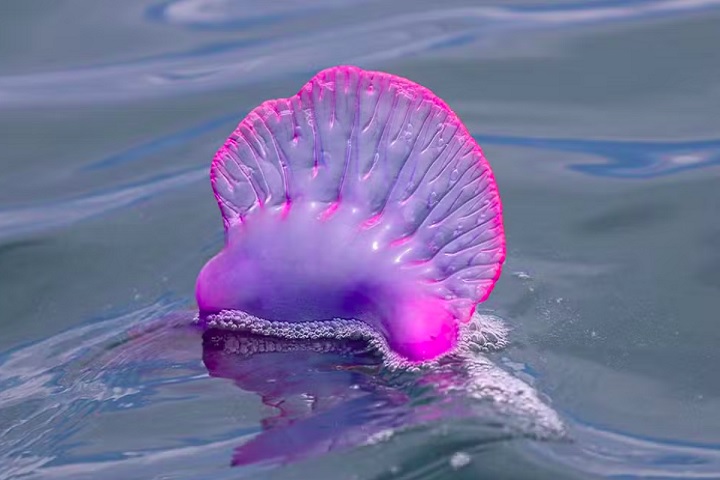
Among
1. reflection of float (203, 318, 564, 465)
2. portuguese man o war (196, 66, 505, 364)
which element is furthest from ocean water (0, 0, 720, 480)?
portuguese man o war (196, 66, 505, 364)

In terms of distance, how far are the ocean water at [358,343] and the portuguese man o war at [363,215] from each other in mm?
113

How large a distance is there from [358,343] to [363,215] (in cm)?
28

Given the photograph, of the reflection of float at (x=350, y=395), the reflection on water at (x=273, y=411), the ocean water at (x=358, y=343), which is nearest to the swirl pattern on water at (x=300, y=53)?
the ocean water at (x=358, y=343)

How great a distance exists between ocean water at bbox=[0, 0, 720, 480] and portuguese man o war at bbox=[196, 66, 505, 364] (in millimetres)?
113

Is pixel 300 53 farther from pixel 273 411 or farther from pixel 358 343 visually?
pixel 273 411

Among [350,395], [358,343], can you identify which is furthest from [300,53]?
[350,395]

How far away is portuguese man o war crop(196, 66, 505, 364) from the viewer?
2350mm

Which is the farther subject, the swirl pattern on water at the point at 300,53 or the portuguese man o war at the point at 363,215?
the swirl pattern on water at the point at 300,53

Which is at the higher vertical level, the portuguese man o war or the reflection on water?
the portuguese man o war

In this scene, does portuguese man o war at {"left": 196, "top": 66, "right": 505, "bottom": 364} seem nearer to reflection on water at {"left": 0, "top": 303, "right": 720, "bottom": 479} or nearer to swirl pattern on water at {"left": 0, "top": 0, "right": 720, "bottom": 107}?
reflection on water at {"left": 0, "top": 303, "right": 720, "bottom": 479}

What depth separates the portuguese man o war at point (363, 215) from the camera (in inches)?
92.5

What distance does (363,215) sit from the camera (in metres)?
2.42

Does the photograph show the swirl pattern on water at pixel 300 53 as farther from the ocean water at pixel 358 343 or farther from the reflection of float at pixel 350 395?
the reflection of float at pixel 350 395

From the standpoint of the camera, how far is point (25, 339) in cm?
315
